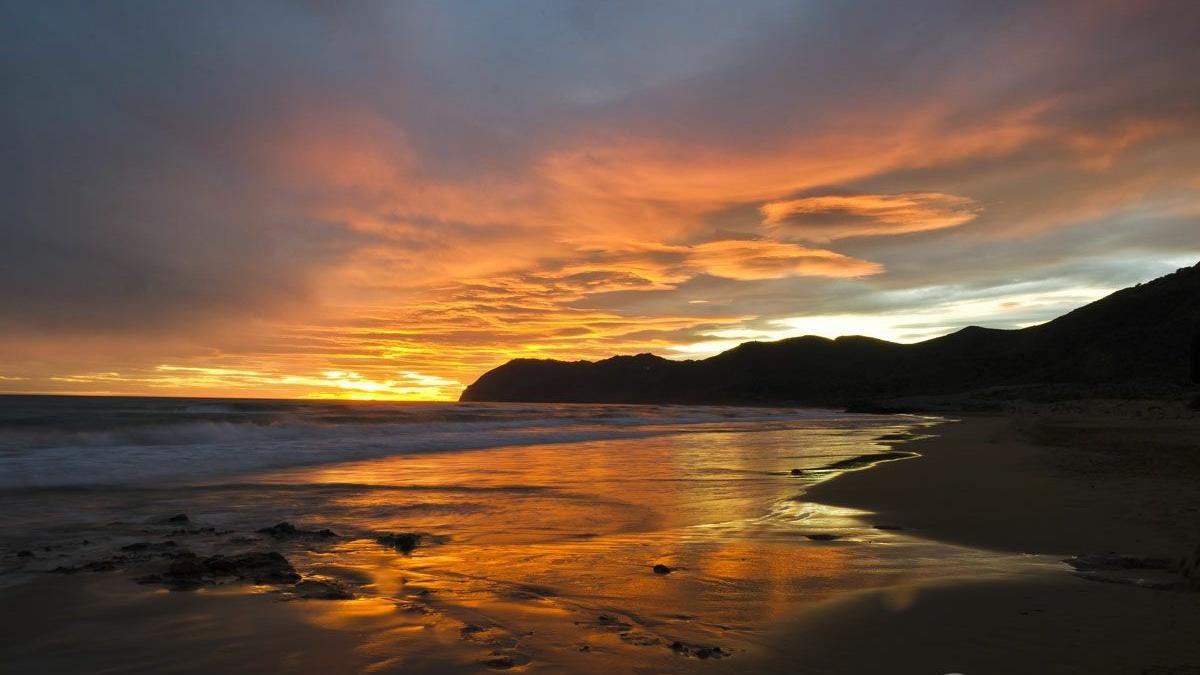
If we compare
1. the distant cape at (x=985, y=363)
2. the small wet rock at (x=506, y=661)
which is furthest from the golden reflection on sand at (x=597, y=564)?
the distant cape at (x=985, y=363)

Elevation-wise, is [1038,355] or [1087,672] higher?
[1038,355]

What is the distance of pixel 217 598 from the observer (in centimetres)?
573

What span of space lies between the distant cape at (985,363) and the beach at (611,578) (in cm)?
5152

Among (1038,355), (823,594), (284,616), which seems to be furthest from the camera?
(1038,355)

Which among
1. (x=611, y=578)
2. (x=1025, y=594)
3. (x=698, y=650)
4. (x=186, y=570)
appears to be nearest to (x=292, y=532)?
(x=186, y=570)

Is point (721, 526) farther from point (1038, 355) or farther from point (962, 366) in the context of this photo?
point (962, 366)

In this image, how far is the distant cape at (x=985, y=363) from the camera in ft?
263

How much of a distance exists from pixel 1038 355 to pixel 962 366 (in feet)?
58.0

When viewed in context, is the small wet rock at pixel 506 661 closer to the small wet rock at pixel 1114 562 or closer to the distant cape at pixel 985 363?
the small wet rock at pixel 1114 562

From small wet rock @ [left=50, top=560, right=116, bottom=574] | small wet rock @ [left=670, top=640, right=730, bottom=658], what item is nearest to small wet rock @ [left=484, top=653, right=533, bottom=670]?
small wet rock @ [left=670, top=640, right=730, bottom=658]

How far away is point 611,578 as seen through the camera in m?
6.31

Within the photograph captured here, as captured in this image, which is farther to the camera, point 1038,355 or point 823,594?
point 1038,355

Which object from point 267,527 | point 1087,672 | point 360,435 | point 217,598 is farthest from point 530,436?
point 1087,672

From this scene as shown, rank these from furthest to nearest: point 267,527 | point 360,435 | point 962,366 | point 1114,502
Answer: point 962,366, point 360,435, point 1114,502, point 267,527
